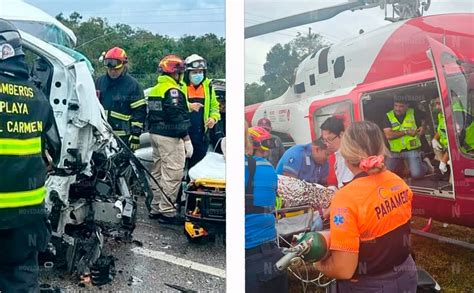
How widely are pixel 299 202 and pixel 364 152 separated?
334 mm

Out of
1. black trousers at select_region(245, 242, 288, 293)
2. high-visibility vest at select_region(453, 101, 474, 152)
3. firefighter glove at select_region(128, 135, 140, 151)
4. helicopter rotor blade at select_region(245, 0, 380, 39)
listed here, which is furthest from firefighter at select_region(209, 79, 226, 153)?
high-visibility vest at select_region(453, 101, 474, 152)

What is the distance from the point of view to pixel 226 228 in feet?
6.91

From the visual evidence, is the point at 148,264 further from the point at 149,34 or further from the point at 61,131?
the point at 149,34

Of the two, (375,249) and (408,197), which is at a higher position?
(408,197)

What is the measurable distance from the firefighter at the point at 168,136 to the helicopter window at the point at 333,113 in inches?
21.4

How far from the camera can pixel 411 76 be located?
207 cm

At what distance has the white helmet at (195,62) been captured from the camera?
2.10 metres

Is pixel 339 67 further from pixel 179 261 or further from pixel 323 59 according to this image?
pixel 179 261

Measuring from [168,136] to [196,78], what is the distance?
0.28 metres

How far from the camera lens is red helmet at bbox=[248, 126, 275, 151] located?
6.89 ft

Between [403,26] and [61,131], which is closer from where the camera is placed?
[403,26]

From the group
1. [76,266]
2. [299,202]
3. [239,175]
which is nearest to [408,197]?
[299,202]

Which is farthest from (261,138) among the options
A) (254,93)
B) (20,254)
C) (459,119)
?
(20,254)

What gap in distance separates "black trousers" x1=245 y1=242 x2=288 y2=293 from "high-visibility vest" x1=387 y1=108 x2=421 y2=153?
0.64 meters
